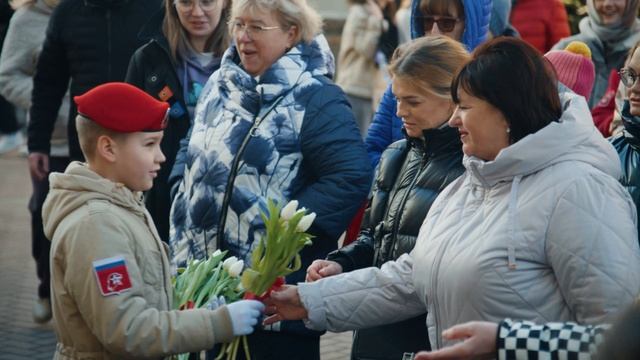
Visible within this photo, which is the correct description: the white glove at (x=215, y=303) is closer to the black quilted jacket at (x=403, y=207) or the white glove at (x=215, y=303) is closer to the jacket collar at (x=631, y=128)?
the black quilted jacket at (x=403, y=207)

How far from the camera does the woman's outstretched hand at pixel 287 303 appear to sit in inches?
169

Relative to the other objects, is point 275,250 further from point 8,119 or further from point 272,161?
point 8,119

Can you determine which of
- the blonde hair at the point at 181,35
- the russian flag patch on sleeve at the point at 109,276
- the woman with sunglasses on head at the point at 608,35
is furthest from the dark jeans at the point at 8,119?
the russian flag patch on sleeve at the point at 109,276

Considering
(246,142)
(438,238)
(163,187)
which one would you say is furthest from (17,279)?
(438,238)

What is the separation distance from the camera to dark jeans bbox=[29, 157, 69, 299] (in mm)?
7812

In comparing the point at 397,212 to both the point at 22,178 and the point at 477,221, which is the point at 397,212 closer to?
the point at 477,221

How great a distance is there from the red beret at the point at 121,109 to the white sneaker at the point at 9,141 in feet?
43.2

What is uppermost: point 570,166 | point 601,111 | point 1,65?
point 570,166

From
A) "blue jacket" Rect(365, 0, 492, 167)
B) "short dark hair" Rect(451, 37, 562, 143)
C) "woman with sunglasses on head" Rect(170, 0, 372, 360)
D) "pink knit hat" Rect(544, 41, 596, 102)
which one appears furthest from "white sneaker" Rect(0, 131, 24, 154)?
"short dark hair" Rect(451, 37, 562, 143)

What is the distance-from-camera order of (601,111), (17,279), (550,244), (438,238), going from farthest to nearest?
(17,279) < (601,111) < (438,238) < (550,244)

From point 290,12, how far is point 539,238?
2160mm

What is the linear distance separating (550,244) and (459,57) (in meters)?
1.18

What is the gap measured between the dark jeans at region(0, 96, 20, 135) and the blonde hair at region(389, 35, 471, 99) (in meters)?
11.9

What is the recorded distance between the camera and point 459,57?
448 cm
